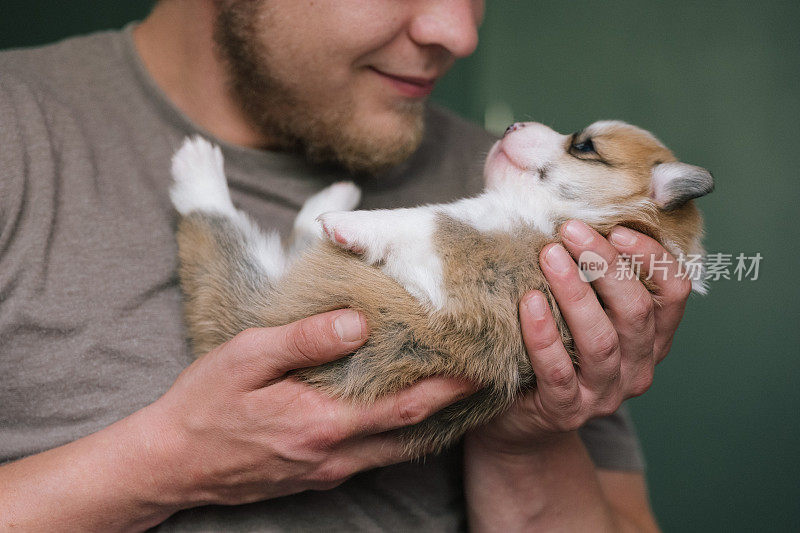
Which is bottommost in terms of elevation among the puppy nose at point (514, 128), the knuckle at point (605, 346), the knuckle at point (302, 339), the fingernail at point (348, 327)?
the knuckle at point (302, 339)

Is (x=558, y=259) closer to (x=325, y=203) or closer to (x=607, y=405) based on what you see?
(x=607, y=405)

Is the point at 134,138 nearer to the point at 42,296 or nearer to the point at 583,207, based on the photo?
the point at 42,296

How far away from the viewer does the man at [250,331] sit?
4.23 feet

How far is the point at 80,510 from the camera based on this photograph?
1.32 metres

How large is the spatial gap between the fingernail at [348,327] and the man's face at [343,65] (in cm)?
70

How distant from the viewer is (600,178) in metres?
1.58

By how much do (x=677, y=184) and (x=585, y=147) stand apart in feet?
0.84

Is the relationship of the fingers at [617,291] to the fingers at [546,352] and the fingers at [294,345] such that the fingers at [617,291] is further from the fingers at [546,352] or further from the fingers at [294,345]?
the fingers at [294,345]

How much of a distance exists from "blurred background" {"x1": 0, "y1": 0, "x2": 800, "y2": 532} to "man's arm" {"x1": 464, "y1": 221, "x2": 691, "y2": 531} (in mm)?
1611

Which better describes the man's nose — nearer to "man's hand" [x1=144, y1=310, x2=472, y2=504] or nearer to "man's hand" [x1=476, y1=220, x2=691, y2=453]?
"man's hand" [x1=476, y1=220, x2=691, y2=453]

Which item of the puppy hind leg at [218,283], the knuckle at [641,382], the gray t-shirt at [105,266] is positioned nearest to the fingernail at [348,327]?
the puppy hind leg at [218,283]

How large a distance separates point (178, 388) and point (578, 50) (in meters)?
2.83

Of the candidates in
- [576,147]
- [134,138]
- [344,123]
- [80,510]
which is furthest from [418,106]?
[80,510]

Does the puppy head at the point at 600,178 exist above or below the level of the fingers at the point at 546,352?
above
